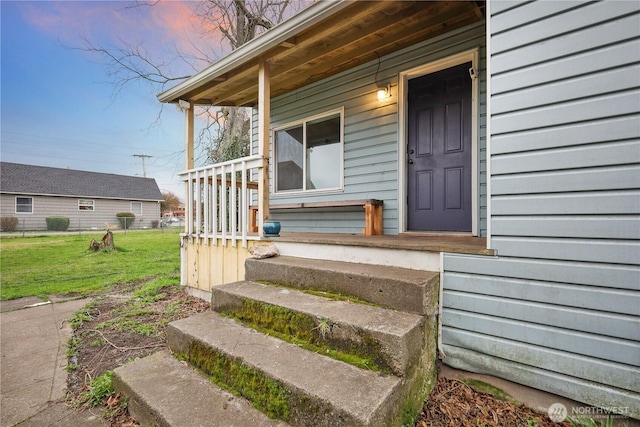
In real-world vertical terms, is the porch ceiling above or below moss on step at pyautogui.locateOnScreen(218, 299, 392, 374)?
above

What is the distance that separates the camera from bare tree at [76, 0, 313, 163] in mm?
7707

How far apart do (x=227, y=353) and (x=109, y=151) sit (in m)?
52.9

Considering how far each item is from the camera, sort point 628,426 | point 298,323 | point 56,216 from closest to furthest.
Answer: point 628,426 < point 298,323 < point 56,216

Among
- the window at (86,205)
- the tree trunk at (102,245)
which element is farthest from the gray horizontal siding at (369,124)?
the window at (86,205)

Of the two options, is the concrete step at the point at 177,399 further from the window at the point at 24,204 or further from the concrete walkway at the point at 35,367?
the window at the point at 24,204

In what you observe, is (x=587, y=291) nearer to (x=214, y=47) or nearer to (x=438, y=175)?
(x=438, y=175)

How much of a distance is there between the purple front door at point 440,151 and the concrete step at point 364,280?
157 centimetres

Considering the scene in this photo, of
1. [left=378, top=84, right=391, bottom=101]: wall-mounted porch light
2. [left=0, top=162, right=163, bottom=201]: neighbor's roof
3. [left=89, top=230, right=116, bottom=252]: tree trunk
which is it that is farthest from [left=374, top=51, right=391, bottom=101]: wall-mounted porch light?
[left=0, top=162, right=163, bottom=201]: neighbor's roof

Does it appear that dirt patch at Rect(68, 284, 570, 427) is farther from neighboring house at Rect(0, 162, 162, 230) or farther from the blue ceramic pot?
neighboring house at Rect(0, 162, 162, 230)

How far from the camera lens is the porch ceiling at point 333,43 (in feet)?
8.52

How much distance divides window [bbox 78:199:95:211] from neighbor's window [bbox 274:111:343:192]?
23634mm

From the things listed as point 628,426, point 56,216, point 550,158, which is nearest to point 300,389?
point 628,426

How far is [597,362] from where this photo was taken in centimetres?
140

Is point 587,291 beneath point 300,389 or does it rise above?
above
